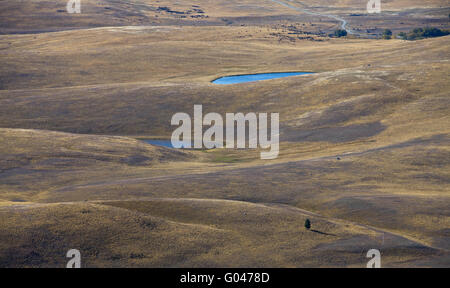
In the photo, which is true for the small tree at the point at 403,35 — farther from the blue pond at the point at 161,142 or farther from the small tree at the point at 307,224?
the small tree at the point at 307,224

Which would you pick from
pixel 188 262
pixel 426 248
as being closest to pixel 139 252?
pixel 188 262

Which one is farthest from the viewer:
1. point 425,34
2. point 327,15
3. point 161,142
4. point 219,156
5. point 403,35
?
point 327,15

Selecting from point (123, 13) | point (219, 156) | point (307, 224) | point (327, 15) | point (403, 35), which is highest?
point (327, 15)

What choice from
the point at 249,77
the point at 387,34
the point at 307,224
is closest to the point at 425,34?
the point at 387,34

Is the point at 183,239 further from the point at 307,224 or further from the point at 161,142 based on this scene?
the point at 161,142

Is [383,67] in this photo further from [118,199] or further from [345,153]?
[118,199]

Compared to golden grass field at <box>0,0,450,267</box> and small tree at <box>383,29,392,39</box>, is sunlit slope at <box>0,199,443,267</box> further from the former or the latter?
small tree at <box>383,29,392,39</box>
